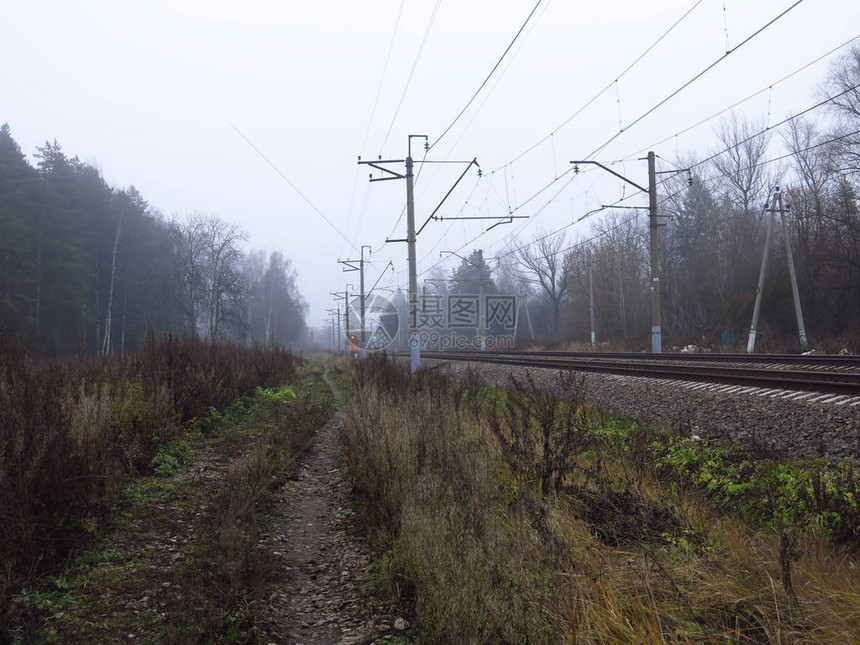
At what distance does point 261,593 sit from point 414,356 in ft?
56.8

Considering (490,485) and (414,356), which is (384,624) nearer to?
(490,485)

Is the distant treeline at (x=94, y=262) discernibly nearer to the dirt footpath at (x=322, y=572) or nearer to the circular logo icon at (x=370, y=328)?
the circular logo icon at (x=370, y=328)

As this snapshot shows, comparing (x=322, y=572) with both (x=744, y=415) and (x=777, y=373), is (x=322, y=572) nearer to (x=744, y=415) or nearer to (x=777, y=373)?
(x=744, y=415)

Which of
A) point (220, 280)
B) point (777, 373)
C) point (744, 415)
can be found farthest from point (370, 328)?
Answer: point (744, 415)

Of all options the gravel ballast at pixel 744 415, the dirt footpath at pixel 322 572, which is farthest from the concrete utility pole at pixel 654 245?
the dirt footpath at pixel 322 572

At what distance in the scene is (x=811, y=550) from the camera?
3.94 metres

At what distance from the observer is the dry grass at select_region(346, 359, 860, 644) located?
3.08 m

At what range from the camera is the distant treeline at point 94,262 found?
112 ft

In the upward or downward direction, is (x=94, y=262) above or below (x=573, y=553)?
above

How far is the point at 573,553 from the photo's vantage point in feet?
13.0

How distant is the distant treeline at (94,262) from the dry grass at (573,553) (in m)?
26.4

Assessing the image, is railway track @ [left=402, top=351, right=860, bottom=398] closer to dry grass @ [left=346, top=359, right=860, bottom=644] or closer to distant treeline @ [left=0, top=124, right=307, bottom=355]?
dry grass @ [left=346, top=359, right=860, bottom=644]

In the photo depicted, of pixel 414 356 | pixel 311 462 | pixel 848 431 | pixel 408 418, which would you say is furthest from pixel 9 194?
pixel 848 431

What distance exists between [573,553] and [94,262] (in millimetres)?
47877
